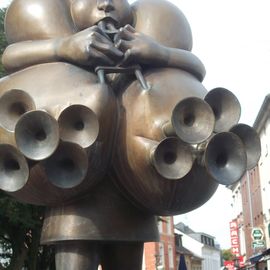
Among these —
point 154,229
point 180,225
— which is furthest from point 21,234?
point 180,225

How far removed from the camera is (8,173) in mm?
3525

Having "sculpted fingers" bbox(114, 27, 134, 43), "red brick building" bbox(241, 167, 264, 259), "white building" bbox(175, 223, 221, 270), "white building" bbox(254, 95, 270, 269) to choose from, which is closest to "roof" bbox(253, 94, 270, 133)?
"white building" bbox(254, 95, 270, 269)

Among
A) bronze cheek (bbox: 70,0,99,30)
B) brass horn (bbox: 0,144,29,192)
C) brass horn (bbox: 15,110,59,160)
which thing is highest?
bronze cheek (bbox: 70,0,99,30)

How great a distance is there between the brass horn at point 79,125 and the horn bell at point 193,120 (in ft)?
1.64

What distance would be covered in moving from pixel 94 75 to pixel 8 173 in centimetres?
90

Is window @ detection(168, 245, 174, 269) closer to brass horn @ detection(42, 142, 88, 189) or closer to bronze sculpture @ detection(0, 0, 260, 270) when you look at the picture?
bronze sculpture @ detection(0, 0, 260, 270)

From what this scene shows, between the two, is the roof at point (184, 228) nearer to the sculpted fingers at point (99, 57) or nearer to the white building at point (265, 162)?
the white building at point (265, 162)

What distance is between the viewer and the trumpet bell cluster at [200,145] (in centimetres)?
350

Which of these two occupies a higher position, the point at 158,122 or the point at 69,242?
the point at 158,122

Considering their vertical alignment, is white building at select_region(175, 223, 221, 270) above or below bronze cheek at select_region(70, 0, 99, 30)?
above

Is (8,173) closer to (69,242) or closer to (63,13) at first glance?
(69,242)

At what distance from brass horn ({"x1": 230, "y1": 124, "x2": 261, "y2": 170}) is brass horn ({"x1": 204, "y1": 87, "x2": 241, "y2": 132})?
67 millimetres

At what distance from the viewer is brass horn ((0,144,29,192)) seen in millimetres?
3453

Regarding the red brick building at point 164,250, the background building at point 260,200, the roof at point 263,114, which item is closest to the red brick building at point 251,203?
the background building at point 260,200
